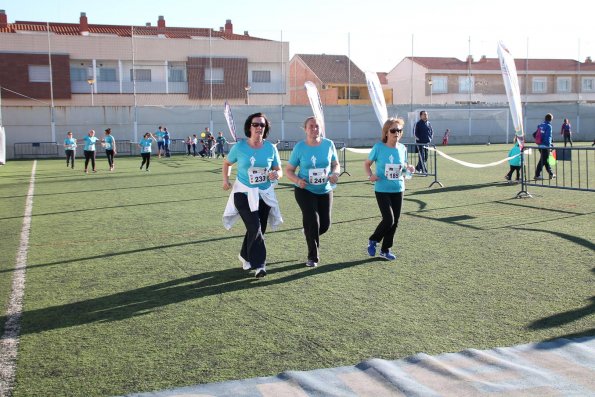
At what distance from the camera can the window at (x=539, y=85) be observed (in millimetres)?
61844

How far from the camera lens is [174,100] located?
47312mm

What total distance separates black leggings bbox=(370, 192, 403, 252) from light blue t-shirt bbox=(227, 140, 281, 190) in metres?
1.62

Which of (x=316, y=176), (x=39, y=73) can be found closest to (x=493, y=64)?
(x=39, y=73)

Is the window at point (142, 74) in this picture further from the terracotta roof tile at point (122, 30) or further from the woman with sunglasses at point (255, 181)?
the woman with sunglasses at point (255, 181)

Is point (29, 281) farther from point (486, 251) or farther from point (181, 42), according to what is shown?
point (181, 42)

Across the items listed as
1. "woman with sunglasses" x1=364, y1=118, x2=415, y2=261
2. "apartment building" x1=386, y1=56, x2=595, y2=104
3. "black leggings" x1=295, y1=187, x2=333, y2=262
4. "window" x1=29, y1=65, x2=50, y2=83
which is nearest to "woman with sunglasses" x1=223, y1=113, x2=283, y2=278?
"black leggings" x1=295, y1=187, x2=333, y2=262

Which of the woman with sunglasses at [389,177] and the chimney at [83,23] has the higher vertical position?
the chimney at [83,23]

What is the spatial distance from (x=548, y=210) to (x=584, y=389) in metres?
8.92

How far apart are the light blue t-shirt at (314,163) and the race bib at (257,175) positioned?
57cm

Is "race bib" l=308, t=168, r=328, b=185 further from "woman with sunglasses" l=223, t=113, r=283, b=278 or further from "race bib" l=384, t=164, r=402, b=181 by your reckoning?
"race bib" l=384, t=164, r=402, b=181

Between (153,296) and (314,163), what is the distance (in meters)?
2.46

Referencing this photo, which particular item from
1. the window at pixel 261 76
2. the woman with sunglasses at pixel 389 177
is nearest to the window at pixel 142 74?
the window at pixel 261 76

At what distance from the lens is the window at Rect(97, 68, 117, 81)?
4616cm

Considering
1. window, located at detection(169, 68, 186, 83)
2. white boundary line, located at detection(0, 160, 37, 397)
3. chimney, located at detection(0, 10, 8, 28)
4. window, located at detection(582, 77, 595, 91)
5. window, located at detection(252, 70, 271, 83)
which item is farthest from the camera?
window, located at detection(582, 77, 595, 91)
